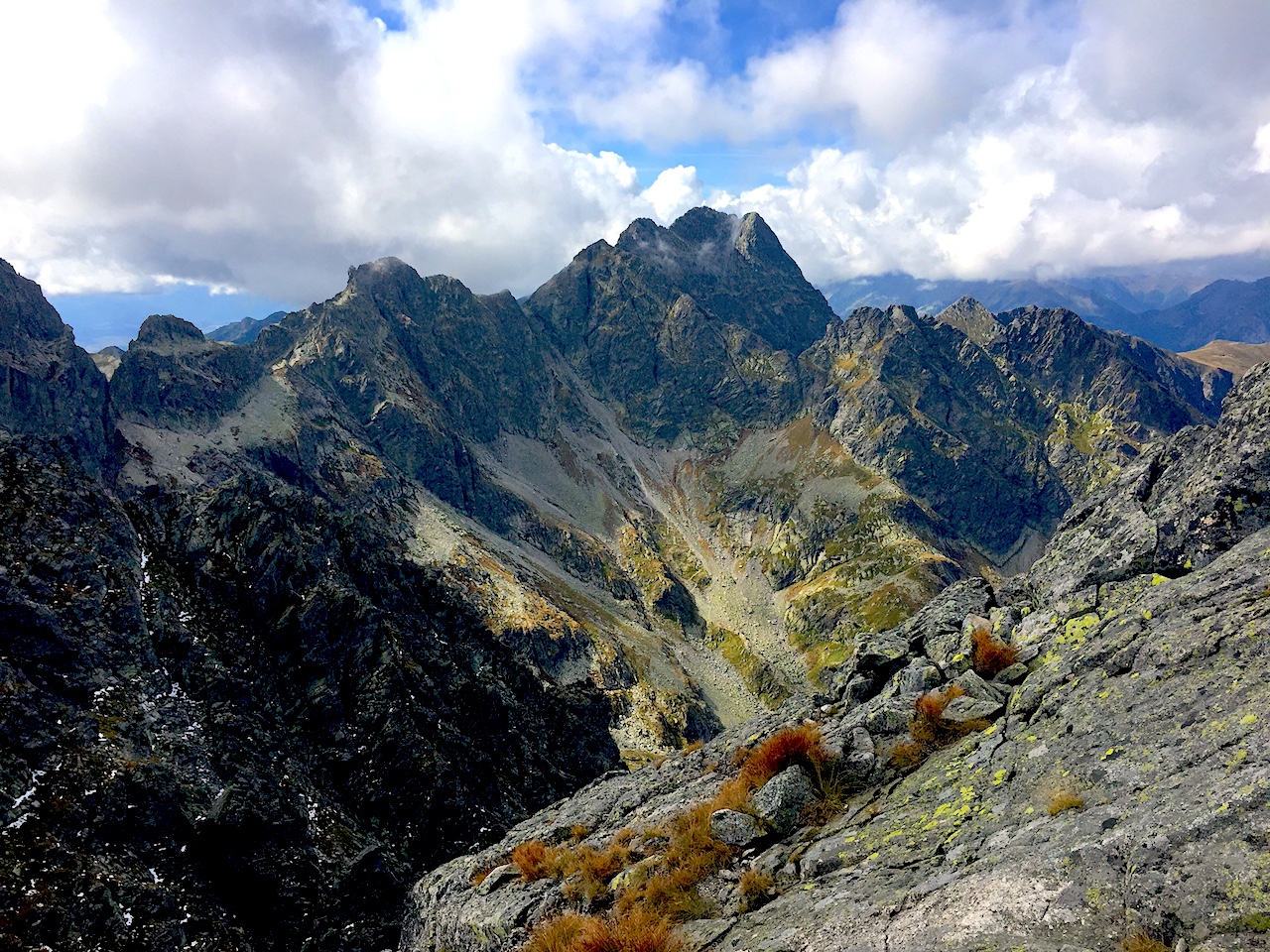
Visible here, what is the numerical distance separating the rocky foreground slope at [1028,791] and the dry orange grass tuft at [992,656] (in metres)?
0.10

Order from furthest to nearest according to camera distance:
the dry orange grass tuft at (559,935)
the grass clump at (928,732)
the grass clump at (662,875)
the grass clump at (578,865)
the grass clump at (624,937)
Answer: the grass clump at (578,865)
the grass clump at (928,732)
the dry orange grass tuft at (559,935)
the grass clump at (662,875)
the grass clump at (624,937)

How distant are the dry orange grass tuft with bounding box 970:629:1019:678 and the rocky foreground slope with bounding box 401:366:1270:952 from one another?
0.10m

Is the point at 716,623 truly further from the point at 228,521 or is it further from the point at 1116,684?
the point at 1116,684

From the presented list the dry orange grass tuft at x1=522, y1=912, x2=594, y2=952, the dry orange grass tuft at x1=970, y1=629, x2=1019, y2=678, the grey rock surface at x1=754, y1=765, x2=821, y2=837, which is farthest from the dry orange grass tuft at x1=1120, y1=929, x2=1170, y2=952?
Result: the dry orange grass tuft at x1=970, y1=629, x2=1019, y2=678

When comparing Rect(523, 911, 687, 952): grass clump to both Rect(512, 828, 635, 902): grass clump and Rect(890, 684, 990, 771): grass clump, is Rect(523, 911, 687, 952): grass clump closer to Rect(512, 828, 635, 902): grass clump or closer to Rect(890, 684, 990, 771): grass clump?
Rect(512, 828, 635, 902): grass clump

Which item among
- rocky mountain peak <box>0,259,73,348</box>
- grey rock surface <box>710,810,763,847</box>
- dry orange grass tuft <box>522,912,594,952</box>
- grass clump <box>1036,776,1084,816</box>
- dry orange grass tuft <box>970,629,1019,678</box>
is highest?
rocky mountain peak <box>0,259,73,348</box>

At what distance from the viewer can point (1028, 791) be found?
38.1 ft

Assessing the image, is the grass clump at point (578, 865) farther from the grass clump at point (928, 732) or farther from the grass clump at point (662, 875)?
the grass clump at point (928, 732)

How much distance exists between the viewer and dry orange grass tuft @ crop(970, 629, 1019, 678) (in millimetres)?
17875

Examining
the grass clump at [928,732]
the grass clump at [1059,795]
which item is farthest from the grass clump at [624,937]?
the grass clump at [1059,795]

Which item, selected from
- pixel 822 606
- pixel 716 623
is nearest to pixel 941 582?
pixel 822 606

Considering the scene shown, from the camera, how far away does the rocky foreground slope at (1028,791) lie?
821 cm

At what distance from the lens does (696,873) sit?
14992 mm

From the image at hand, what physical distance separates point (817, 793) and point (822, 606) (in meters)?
187
